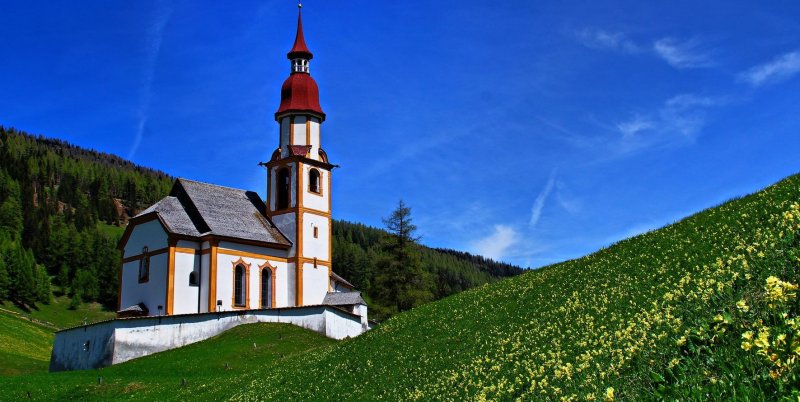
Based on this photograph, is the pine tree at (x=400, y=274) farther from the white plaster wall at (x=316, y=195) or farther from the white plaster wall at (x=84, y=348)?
the white plaster wall at (x=84, y=348)

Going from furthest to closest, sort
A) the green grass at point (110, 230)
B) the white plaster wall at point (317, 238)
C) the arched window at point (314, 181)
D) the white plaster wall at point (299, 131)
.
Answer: the green grass at point (110, 230) → the white plaster wall at point (299, 131) → the arched window at point (314, 181) → the white plaster wall at point (317, 238)

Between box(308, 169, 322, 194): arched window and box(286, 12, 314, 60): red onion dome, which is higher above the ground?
box(286, 12, 314, 60): red onion dome

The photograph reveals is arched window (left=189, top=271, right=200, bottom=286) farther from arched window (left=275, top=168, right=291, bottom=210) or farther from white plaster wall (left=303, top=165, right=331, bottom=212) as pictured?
white plaster wall (left=303, top=165, right=331, bottom=212)

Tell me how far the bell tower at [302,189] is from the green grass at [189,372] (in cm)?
Answer: 1121

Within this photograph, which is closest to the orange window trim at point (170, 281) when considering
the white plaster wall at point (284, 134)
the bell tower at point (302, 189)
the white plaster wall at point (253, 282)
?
the white plaster wall at point (253, 282)

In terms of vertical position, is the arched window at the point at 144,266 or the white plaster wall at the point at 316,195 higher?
the white plaster wall at the point at 316,195

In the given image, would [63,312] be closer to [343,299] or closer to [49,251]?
[49,251]

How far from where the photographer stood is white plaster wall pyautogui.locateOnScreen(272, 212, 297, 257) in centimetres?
5975

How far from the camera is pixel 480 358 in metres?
20.0

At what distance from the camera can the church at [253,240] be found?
53.7 meters

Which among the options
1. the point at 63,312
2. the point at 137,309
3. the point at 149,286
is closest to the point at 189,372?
the point at 137,309

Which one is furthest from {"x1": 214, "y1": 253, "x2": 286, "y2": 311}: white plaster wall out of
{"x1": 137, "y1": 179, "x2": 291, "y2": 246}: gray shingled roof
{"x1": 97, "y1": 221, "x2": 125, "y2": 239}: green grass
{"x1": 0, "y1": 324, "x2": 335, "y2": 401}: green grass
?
{"x1": 97, "y1": 221, "x2": 125, "y2": 239}: green grass

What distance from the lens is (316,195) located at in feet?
204

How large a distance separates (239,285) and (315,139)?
1530 centimetres
